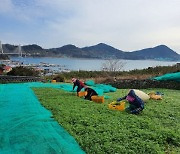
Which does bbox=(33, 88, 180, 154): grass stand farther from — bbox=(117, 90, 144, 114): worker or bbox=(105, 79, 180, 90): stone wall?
bbox=(105, 79, 180, 90): stone wall

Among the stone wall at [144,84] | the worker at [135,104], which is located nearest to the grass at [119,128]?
the worker at [135,104]

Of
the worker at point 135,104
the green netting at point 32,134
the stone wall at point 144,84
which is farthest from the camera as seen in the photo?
the stone wall at point 144,84

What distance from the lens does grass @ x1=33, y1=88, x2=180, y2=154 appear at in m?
3.90

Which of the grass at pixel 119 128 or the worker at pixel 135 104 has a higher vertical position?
the worker at pixel 135 104

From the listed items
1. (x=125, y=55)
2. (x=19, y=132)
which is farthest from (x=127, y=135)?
(x=125, y=55)

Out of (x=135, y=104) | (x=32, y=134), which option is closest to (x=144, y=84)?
(x=135, y=104)

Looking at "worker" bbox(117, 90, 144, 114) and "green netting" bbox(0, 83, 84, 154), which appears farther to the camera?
"worker" bbox(117, 90, 144, 114)

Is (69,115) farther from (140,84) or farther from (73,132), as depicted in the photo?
(140,84)

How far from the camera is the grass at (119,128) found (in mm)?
3896

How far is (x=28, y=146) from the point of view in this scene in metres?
3.73

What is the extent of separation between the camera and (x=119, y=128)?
4.70 m

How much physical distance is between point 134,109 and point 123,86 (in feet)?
23.2

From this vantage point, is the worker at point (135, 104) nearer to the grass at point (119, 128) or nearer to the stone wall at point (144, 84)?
the grass at point (119, 128)

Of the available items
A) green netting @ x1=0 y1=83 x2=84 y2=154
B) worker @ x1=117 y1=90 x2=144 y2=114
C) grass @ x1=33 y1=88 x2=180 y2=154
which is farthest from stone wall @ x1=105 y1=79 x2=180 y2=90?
green netting @ x1=0 y1=83 x2=84 y2=154
